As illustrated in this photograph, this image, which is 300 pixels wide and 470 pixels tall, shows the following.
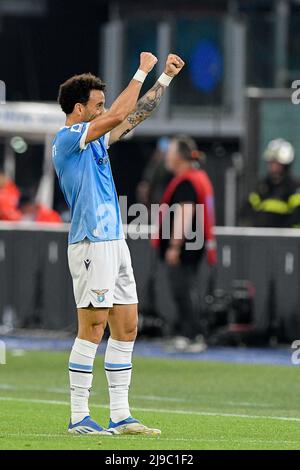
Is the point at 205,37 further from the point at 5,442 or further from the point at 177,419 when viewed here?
the point at 5,442

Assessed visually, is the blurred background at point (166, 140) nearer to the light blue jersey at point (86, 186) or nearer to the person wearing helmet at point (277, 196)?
the person wearing helmet at point (277, 196)

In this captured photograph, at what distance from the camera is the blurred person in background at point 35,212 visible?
20.9m

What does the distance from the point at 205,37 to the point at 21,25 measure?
356 cm

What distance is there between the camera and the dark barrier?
1817 centimetres

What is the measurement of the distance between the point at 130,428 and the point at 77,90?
201 centimetres

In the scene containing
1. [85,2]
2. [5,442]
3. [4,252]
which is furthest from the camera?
[85,2]

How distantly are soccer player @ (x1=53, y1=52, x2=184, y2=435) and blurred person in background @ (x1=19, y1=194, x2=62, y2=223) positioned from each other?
10.7m

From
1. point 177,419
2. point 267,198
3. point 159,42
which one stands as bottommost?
point 177,419

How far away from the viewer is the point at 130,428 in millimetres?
9992

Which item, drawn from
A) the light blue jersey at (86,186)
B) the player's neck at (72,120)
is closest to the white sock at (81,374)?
the light blue jersey at (86,186)

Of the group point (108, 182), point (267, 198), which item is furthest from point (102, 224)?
point (267, 198)

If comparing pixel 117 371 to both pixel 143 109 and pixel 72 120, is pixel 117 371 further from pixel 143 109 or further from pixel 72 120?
pixel 143 109

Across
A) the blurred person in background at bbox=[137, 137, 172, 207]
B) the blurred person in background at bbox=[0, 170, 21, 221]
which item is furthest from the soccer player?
the blurred person in background at bbox=[137, 137, 172, 207]

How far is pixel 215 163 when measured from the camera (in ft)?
92.9
